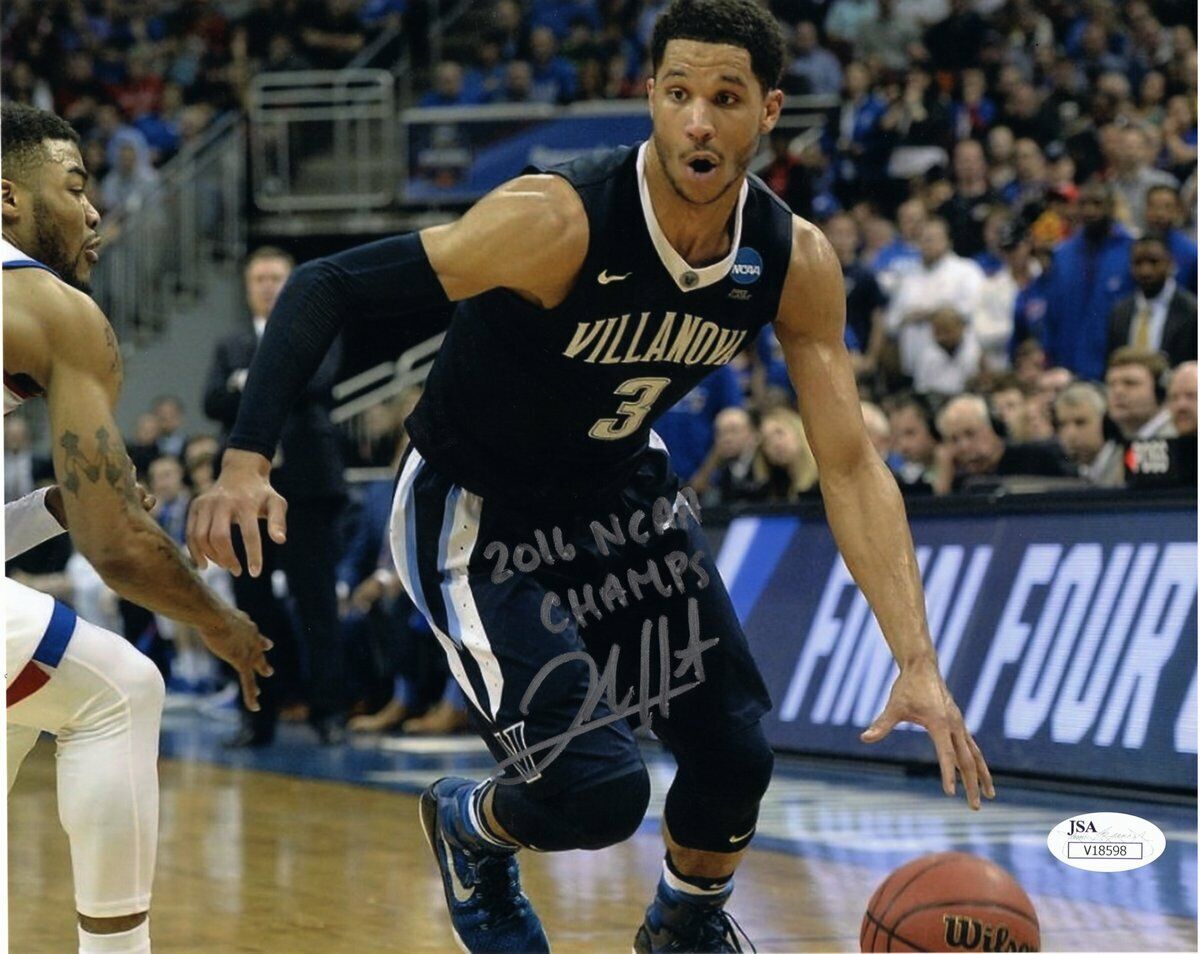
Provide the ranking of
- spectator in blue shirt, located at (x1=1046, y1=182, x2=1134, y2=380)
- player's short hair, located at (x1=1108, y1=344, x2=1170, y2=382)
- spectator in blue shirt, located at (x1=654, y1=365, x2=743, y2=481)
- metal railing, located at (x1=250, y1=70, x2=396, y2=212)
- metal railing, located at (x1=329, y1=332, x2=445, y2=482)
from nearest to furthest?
player's short hair, located at (x1=1108, y1=344, x2=1170, y2=382) → spectator in blue shirt, located at (x1=1046, y1=182, x2=1134, y2=380) → spectator in blue shirt, located at (x1=654, y1=365, x2=743, y2=481) → metal railing, located at (x1=329, y1=332, x2=445, y2=482) → metal railing, located at (x1=250, y1=70, x2=396, y2=212)

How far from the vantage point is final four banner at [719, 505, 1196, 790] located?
7.48 metres

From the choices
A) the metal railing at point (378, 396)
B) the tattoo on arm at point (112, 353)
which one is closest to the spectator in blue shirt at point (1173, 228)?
the metal railing at point (378, 396)

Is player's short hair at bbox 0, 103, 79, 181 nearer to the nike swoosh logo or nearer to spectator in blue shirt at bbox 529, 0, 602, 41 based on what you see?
the nike swoosh logo

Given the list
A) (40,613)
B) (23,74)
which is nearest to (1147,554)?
(40,613)

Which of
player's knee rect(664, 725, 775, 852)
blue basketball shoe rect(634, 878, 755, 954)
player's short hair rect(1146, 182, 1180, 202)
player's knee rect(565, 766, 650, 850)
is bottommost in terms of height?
blue basketball shoe rect(634, 878, 755, 954)

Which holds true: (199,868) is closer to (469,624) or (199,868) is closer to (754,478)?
(469,624)

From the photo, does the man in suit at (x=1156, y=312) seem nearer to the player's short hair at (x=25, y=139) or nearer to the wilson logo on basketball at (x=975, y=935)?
the wilson logo on basketball at (x=975, y=935)

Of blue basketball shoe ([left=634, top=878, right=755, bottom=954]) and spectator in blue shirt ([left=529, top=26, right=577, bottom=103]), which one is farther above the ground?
blue basketball shoe ([left=634, top=878, right=755, bottom=954])

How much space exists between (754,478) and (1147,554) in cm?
317

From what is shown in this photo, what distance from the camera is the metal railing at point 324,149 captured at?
18.0m

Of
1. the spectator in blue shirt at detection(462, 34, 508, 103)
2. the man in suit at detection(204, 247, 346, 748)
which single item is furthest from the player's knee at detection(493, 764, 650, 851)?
the spectator in blue shirt at detection(462, 34, 508, 103)

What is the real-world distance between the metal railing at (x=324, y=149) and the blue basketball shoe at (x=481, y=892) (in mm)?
13454

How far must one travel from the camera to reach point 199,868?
266 inches

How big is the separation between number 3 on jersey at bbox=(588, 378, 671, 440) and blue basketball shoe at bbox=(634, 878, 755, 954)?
3.78 ft
